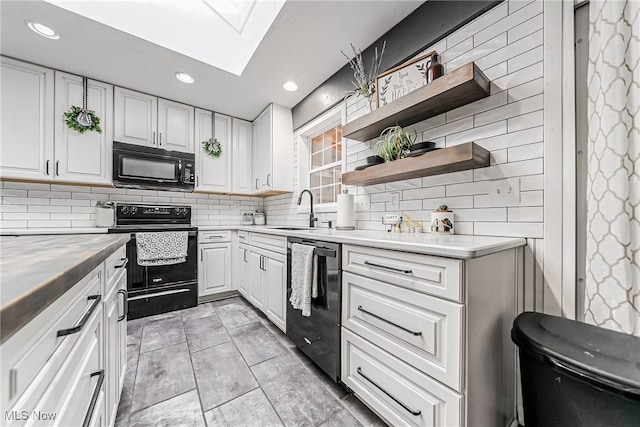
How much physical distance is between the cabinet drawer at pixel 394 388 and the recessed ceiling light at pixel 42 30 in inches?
123

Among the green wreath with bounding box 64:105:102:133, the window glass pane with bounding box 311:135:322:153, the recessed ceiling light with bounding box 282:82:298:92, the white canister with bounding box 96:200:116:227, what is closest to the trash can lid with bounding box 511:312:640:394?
the window glass pane with bounding box 311:135:322:153

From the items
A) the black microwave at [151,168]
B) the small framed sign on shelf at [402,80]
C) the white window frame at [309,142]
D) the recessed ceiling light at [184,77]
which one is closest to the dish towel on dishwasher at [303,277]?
the white window frame at [309,142]

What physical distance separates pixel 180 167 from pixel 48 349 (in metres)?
2.91

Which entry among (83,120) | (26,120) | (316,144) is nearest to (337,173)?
(316,144)

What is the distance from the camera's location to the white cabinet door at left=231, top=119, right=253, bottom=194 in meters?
3.57

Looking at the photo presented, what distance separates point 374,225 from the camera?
2.11 metres

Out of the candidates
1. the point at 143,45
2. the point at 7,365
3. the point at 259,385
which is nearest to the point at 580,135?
the point at 7,365

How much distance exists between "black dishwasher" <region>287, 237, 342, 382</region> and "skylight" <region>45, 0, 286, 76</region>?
1.75 metres

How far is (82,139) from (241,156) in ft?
5.52

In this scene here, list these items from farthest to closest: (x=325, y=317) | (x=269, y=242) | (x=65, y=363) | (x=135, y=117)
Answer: (x=135, y=117)
(x=269, y=242)
(x=325, y=317)
(x=65, y=363)

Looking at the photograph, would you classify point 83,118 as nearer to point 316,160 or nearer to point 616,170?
point 316,160

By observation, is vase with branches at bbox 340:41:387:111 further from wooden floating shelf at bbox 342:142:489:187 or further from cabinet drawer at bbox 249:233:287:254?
cabinet drawer at bbox 249:233:287:254

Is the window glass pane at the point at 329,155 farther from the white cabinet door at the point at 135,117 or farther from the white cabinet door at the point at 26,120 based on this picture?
the white cabinet door at the point at 26,120

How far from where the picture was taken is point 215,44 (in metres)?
2.45
